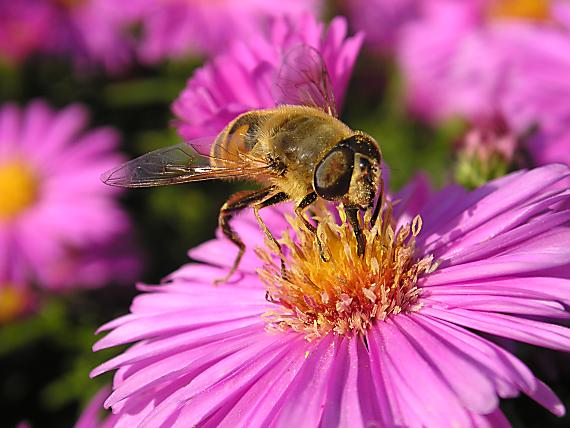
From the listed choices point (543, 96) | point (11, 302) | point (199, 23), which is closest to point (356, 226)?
point (543, 96)

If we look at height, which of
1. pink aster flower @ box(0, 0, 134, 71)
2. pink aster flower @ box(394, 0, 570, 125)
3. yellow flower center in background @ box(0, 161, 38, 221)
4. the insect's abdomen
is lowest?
the insect's abdomen

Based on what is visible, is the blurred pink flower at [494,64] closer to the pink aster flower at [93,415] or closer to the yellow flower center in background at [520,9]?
the yellow flower center in background at [520,9]

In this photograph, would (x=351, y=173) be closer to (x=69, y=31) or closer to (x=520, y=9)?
(x=520, y=9)

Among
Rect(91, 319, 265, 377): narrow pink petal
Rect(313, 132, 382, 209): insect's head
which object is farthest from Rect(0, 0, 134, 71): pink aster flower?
Rect(313, 132, 382, 209): insect's head

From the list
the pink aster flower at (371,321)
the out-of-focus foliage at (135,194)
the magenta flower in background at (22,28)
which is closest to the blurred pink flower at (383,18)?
the out-of-focus foliage at (135,194)

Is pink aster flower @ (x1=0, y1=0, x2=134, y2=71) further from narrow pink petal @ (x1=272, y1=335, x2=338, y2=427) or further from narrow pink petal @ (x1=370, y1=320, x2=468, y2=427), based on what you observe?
narrow pink petal @ (x1=370, y1=320, x2=468, y2=427)

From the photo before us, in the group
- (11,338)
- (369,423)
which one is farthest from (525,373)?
(11,338)

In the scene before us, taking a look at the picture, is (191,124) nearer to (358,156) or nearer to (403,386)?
(358,156)

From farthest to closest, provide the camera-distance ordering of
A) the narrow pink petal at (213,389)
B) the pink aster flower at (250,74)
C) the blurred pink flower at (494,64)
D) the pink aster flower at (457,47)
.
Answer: the pink aster flower at (457,47), the blurred pink flower at (494,64), the pink aster flower at (250,74), the narrow pink petal at (213,389)
